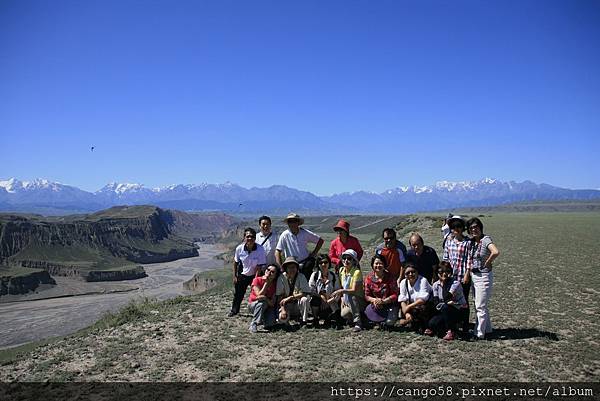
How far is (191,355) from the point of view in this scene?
738 cm

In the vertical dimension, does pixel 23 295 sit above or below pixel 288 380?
below

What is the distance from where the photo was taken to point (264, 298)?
28.1 feet

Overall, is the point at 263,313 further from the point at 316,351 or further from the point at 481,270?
the point at 481,270

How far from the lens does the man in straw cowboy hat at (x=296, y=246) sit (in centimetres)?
895

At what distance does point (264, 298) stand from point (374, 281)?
2345 millimetres

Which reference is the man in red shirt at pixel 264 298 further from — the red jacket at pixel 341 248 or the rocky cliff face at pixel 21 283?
the rocky cliff face at pixel 21 283

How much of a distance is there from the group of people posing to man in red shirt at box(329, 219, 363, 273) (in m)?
0.02

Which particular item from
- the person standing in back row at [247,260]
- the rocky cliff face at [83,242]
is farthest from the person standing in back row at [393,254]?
the rocky cliff face at [83,242]

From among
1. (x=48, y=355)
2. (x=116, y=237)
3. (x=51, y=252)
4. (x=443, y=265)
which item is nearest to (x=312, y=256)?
(x=443, y=265)

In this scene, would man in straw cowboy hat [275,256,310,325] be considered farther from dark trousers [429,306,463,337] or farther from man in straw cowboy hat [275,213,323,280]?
dark trousers [429,306,463,337]

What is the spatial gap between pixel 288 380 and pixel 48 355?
4923 mm

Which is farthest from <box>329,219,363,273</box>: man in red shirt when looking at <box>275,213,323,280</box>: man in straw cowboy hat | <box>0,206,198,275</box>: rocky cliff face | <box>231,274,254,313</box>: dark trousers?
<box>0,206,198,275</box>: rocky cliff face

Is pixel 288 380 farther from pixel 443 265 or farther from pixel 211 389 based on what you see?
pixel 443 265

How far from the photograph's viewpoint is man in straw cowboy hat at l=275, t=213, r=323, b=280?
8.95 m
